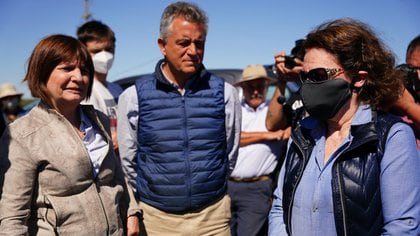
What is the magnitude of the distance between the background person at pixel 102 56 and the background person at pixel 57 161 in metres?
1.09

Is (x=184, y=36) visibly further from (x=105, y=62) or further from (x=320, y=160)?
(x=320, y=160)

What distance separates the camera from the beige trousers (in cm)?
270

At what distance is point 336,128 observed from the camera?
188cm

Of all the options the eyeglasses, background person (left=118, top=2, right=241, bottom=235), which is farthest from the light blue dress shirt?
background person (left=118, top=2, right=241, bottom=235)

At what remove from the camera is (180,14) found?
9.11 feet

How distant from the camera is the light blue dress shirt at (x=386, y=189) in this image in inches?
62.5

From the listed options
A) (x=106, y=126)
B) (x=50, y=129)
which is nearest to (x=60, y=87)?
(x=50, y=129)

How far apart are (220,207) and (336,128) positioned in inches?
46.3

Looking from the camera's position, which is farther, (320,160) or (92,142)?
(92,142)

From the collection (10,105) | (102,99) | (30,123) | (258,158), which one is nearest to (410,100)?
(258,158)

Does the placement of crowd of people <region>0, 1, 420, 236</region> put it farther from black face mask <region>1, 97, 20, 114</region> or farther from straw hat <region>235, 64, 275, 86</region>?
black face mask <region>1, 97, 20, 114</region>

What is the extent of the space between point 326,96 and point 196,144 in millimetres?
1068

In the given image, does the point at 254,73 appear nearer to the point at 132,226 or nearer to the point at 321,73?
the point at 132,226

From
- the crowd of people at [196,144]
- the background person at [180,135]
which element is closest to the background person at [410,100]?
the crowd of people at [196,144]
